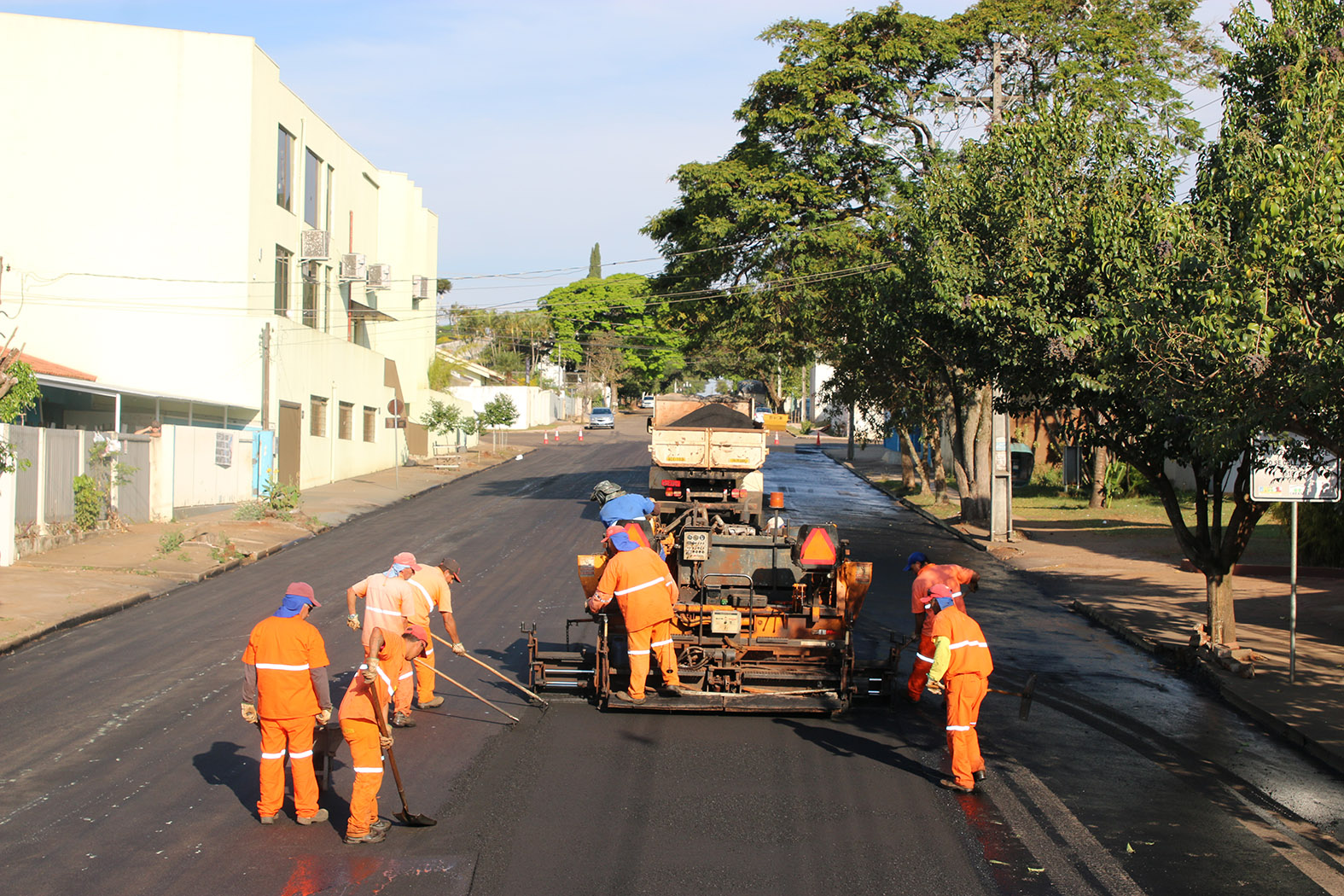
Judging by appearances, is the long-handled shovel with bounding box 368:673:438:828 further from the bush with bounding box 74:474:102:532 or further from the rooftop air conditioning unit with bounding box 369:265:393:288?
the rooftop air conditioning unit with bounding box 369:265:393:288

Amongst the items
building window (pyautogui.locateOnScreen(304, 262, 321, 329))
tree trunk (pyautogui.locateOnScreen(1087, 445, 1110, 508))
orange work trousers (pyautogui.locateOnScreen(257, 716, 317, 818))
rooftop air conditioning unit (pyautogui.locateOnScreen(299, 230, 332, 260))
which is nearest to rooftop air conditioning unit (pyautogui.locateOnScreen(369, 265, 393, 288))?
building window (pyautogui.locateOnScreen(304, 262, 321, 329))

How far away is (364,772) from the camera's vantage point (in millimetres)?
6723

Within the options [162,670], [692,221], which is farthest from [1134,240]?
[692,221]

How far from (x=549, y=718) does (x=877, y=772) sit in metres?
2.97

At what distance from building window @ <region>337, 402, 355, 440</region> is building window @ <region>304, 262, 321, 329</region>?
3153mm

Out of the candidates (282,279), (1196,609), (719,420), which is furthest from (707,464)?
(282,279)

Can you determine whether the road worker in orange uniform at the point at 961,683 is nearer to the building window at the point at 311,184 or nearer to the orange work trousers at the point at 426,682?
the orange work trousers at the point at 426,682

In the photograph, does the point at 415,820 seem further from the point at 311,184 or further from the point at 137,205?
the point at 311,184

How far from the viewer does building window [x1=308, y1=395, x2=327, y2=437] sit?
3288 centimetres

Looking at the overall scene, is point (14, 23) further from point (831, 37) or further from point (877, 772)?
point (877, 772)

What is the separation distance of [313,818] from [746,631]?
4818mm

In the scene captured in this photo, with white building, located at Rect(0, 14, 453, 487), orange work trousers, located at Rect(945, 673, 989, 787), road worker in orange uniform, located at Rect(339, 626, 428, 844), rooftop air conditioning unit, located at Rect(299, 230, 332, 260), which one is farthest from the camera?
rooftop air conditioning unit, located at Rect(299, 230, 332, 260)

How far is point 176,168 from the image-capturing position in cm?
2888

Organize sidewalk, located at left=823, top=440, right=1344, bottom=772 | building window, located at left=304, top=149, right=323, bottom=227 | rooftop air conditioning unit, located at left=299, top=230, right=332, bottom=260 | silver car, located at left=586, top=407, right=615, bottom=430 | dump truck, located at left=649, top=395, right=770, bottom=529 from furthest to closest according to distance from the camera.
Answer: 1. silver car, located at left=586, top=407, right=615, bottom=430
2. building window, located at left=304, top=149, right=323, bottom=227
3. rooftop air conditioning unit, located at left=299, top=230, right=332, bottom=260
4. dump truck, located at left=649, top=395, right=770, bottom=529
5. sidewalk, located at left=823, top=440, right=1344, bottom=772
